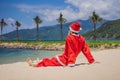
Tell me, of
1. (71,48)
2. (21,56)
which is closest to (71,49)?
(71,48)

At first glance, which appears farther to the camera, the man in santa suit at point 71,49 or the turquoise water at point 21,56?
the turquoise water at point 21,56

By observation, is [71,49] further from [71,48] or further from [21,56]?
[21,56]

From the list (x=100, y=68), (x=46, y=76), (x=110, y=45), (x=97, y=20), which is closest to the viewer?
(x=46, y=76)

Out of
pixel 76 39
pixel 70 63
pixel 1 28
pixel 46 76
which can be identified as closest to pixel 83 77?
pixel 46 76

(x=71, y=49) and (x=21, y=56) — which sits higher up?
(x=71, y=49)

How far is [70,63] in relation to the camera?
7.68 m

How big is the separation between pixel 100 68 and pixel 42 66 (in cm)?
189

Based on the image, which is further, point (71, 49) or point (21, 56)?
point (21, 56)

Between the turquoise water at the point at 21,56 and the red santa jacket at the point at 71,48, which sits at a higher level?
the red santa jacket at the point at 71,48

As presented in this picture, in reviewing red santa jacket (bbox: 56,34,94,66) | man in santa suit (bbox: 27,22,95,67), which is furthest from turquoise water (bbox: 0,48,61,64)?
red santa jacket (bbox: 56,34,94,66)

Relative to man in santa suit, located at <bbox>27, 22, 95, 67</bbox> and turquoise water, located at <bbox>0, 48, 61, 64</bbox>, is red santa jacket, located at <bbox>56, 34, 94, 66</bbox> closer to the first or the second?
man in santa suit, located at <bbox>27, 22, 95, 67</bbox>

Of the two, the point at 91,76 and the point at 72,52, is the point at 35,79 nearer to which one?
the point at 91,76

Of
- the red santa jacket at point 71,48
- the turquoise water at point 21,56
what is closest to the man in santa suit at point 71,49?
the red santa jacket at point 71,48

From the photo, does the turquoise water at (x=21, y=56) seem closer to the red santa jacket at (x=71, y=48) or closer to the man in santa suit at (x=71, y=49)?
the man in santa suit at (x=71, y=49)
